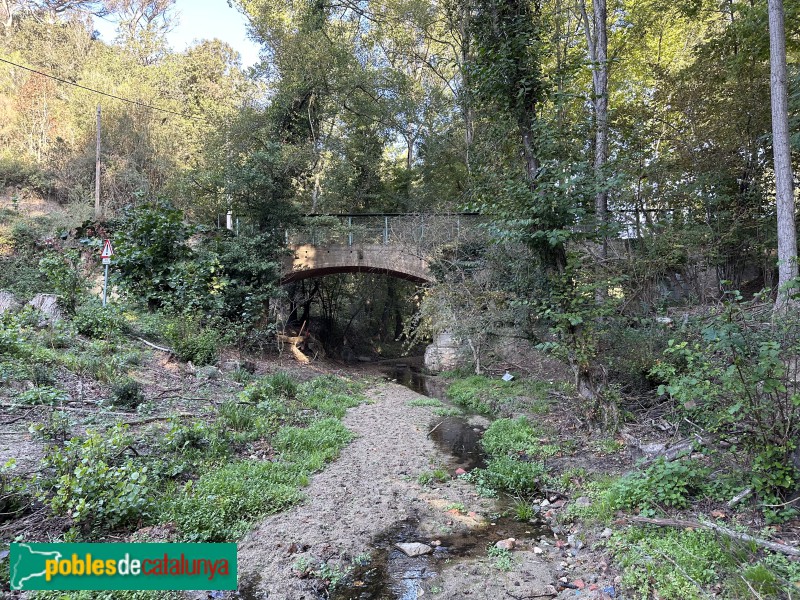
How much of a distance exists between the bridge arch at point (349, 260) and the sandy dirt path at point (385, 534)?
404 inches

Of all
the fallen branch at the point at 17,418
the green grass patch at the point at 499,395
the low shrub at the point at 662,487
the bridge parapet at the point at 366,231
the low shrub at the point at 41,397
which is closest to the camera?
the low shrub at the point at 662,487

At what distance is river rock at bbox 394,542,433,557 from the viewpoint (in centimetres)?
427

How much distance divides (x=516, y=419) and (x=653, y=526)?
4.54 metres

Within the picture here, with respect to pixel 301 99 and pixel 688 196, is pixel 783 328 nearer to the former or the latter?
pixel 688 196

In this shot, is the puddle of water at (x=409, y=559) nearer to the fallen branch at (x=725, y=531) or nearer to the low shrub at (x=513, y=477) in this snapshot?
the low shrub at (x=513, y=477)

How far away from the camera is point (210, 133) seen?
16.7 m

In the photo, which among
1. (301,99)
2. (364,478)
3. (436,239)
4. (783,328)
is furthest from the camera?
(301,99)

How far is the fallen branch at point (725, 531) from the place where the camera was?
3205 millimetres

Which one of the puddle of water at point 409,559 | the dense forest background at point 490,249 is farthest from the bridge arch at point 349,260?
the puddle of water at point 409,559

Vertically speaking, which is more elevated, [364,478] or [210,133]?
[210,133]

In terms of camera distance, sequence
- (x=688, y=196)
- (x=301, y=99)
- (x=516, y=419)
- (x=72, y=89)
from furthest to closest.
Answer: (x=72, y=89) < (x=301, y=99) < (x=688, y=196) < (x=516, y=419)

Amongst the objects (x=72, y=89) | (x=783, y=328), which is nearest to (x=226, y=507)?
(x=783, y=328)

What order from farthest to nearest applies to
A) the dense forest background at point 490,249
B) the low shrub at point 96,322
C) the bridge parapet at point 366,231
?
the bridge parapet at point 366,231 < the low shrub at point 96,322 < the dense forest background at point 490,249

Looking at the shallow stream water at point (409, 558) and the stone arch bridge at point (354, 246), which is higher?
the stone arch bridge at point (354, 246)
